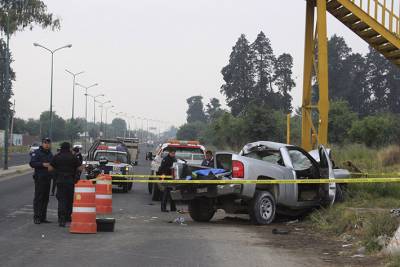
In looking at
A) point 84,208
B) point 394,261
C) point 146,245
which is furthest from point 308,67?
point 394,261

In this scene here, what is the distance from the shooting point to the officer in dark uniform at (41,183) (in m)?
13.2

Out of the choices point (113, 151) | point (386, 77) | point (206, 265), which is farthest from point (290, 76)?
point (206, 265)

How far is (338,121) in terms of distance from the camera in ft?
174

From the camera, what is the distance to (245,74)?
8481 centimetres

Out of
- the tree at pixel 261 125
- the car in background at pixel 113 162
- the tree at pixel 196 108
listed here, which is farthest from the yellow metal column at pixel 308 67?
the tree at pixel 196 108

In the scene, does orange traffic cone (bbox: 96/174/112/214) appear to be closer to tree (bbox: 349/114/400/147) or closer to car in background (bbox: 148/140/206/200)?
car in background (bbox: 148/140/206/200)

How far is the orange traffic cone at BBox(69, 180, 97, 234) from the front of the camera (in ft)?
37.6

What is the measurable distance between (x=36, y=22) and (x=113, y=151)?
15026 millimetres

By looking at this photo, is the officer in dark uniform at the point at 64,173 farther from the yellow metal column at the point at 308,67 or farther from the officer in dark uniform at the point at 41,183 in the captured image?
the yellow metal column at the point at 308,67

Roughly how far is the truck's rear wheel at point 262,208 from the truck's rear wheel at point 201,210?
1.23 m

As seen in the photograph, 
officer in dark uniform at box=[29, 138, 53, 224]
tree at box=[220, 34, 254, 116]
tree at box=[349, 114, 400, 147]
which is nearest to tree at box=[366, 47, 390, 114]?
tree at box=[220, 34, 254, 116]

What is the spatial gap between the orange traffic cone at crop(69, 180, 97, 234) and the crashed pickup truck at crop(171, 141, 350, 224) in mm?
2830

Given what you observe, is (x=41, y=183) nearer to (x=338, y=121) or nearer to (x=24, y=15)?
(x=24, y=15)

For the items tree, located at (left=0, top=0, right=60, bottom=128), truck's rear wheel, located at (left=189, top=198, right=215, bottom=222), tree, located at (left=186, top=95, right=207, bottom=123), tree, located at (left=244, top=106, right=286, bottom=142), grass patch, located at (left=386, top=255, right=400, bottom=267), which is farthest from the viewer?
tree, located at (left=186, top=95, right=207, bottom=123)
